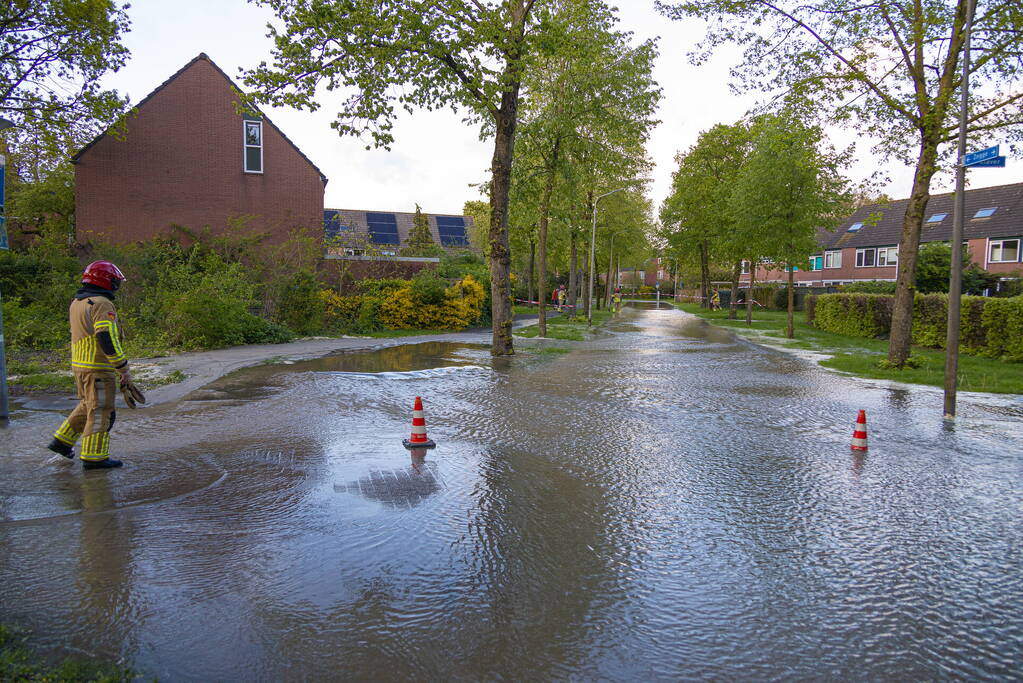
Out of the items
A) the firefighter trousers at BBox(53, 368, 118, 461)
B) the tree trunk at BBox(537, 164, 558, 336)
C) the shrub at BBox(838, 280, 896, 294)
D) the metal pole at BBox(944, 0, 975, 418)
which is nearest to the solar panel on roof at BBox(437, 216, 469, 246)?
the shrub at BBox(838, 280, 896, 294)

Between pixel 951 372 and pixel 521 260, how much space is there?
1516 inches

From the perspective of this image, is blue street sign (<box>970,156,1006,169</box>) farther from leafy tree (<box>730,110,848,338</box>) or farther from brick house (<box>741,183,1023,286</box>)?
brick house (<box>741,183,1023,286</box>)

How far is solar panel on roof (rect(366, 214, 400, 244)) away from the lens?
52312 mm

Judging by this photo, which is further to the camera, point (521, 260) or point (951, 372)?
point (521, 260)

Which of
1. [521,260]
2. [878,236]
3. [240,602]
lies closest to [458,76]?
[240,602]

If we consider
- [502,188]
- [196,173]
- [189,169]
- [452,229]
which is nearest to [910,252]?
[502,188]

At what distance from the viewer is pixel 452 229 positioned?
55844 mm

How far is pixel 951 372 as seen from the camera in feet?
32.3

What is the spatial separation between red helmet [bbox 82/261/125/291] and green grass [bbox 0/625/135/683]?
3.80 meters

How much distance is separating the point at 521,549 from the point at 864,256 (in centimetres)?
5581

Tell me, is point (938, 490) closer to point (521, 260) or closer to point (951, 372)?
point (951, 372)

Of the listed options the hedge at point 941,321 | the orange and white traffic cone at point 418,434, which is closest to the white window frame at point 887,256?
the hedge at point 941,321

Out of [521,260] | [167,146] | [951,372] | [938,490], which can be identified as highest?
[167,146]

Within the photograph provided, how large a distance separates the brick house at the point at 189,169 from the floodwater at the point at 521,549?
1884cm
